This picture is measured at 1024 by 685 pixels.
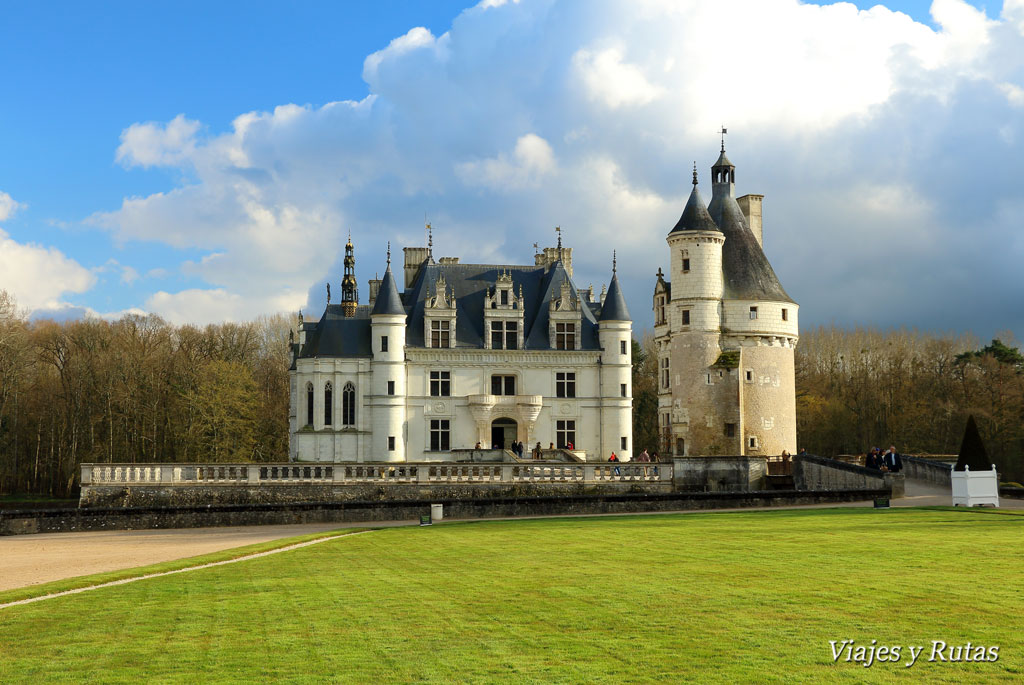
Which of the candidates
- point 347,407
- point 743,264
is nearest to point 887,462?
point 743,264

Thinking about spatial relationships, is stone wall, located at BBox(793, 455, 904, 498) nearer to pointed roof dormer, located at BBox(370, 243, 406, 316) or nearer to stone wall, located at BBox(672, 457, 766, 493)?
stone wall, located at BBox(672, 457, 766, 493)

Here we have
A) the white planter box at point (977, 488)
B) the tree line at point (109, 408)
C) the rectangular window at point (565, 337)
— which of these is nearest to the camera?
the white planter box at point (977, 488)

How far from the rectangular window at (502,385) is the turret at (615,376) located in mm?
4232

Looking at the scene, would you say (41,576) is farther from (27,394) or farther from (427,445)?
(27,394)

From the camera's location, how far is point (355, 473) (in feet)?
126

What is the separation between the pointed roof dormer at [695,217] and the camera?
47.7 m

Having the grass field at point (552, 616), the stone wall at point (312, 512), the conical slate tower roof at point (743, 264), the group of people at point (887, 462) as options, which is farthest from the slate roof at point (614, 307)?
the grass field at point (552, 616)

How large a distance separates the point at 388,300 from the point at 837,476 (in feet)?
68.7

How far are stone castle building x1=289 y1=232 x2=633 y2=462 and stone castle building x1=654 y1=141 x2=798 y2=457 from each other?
2.76 m

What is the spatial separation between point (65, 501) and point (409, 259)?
73.2 ft

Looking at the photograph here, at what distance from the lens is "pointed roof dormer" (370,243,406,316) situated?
4678 cm

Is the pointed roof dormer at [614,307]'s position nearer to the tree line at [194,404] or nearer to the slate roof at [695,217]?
the slate roof at [695,217]

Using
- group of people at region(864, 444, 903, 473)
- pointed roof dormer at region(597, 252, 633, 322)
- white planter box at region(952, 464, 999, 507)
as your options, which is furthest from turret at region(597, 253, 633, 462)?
white planter box at region(952, 464, 999, 507)

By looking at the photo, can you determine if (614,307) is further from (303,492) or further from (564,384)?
(303,492)
